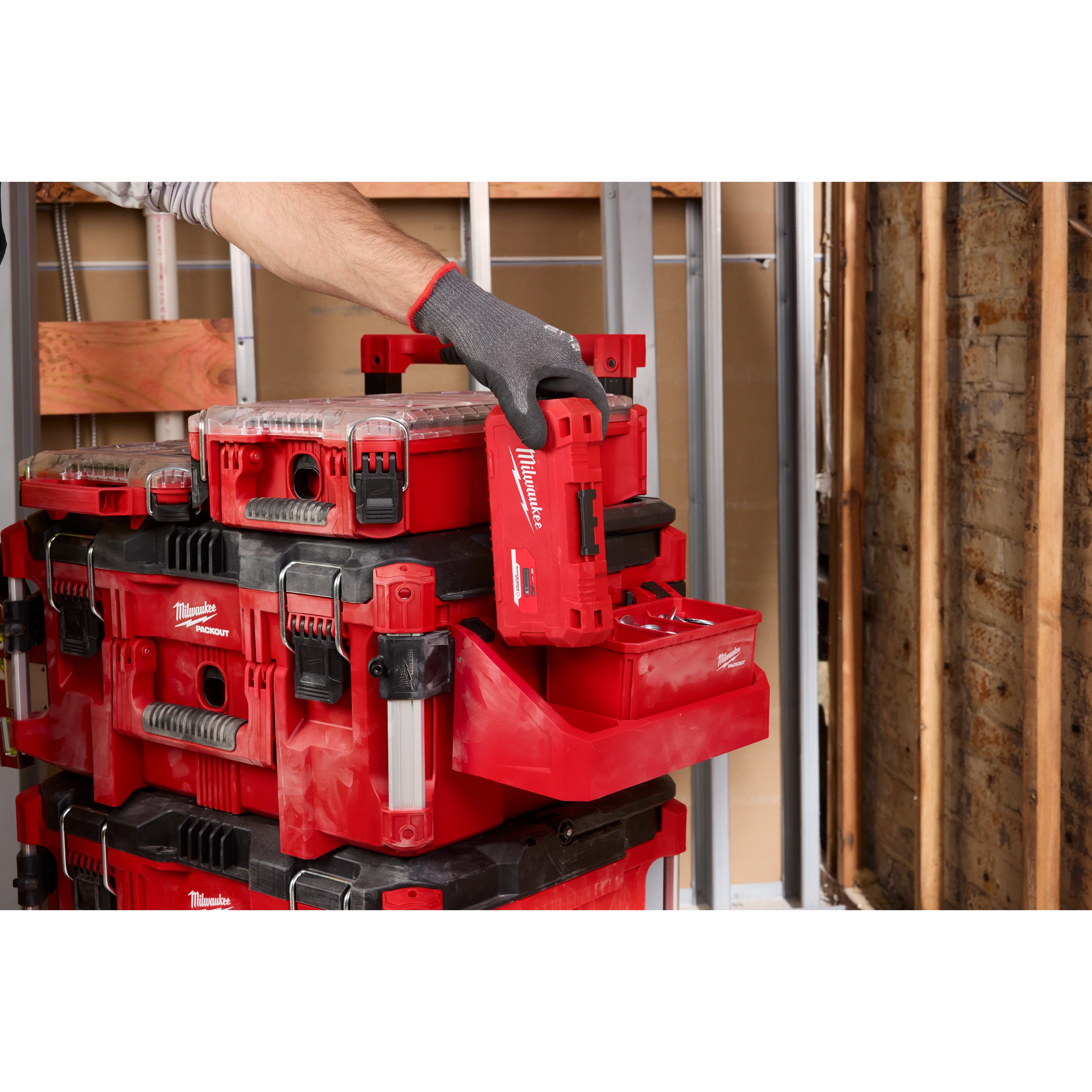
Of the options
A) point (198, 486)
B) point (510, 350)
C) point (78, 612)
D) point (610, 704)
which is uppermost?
point (510, 350)

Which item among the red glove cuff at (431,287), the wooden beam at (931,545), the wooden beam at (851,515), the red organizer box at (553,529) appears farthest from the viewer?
the wooden beam at (851,515)

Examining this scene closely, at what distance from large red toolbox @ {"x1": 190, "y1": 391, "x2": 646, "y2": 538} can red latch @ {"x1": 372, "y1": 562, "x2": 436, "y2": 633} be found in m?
0.07

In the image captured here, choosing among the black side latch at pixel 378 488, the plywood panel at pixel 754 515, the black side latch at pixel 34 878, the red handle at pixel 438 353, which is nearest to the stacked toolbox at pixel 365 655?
the black side latch at pixel 378 488

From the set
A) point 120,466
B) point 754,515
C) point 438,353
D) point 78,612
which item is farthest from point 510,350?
point 754,515

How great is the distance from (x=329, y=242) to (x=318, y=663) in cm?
79

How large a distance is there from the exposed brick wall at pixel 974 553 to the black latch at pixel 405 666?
171 cm

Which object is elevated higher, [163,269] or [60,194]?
[60,194]

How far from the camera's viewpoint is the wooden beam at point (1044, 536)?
272 cm

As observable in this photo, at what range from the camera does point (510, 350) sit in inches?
74.2

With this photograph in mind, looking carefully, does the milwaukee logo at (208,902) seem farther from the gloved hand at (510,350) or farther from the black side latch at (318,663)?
the gloved hand at (510,350)

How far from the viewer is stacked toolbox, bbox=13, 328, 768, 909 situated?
1.91m

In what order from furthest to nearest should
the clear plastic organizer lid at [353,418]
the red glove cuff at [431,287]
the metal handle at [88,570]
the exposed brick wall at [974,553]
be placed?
the exposed brick wall at [974,553] → the metal handle at [88,570] → the red glove cuff at [431,287] → the clear plastic organizer lid at [353,418]

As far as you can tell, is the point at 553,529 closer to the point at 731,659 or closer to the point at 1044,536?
the point at 731,659

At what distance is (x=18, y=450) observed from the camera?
9.50 ft
